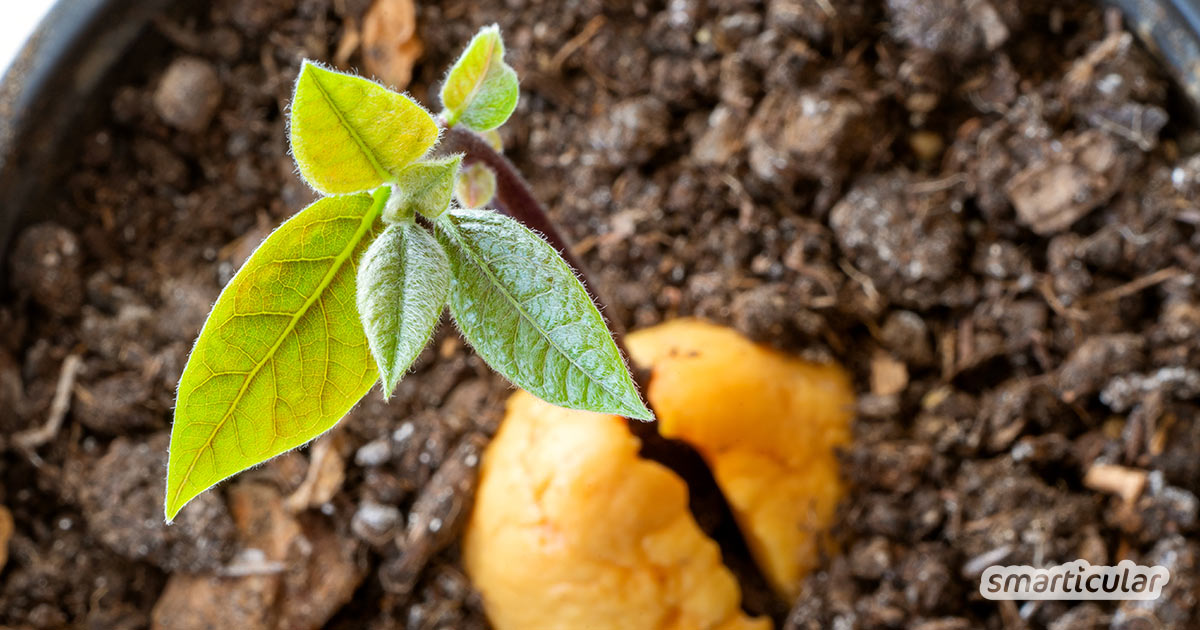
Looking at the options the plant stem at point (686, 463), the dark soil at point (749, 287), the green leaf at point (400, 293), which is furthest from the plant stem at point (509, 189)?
the dark soil at point (749, 287)

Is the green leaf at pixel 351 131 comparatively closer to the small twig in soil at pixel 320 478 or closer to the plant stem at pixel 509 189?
the plant stem at pixel 509 189

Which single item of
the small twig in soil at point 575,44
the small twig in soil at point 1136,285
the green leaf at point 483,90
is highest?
the green leaf at point 483,90

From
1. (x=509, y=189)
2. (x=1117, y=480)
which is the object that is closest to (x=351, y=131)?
(x=509, y=189)

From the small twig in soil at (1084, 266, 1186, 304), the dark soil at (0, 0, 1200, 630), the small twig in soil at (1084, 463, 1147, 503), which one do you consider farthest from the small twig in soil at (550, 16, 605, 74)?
the small twig in soil at (1084, 463, 1147, 503)

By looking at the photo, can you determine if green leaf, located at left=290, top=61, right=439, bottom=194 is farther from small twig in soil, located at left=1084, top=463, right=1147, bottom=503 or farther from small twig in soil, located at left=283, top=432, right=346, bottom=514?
small twig in soil, located at left=1084, top=463, right=1147, bottom=503

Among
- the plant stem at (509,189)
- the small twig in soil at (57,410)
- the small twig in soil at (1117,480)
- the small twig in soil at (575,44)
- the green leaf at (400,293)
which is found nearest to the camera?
the green leaf at (400,293)

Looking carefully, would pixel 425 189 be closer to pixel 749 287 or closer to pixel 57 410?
pixel 749 287

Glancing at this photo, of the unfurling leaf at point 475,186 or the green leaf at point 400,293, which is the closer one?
the green leaf at point 400,293
